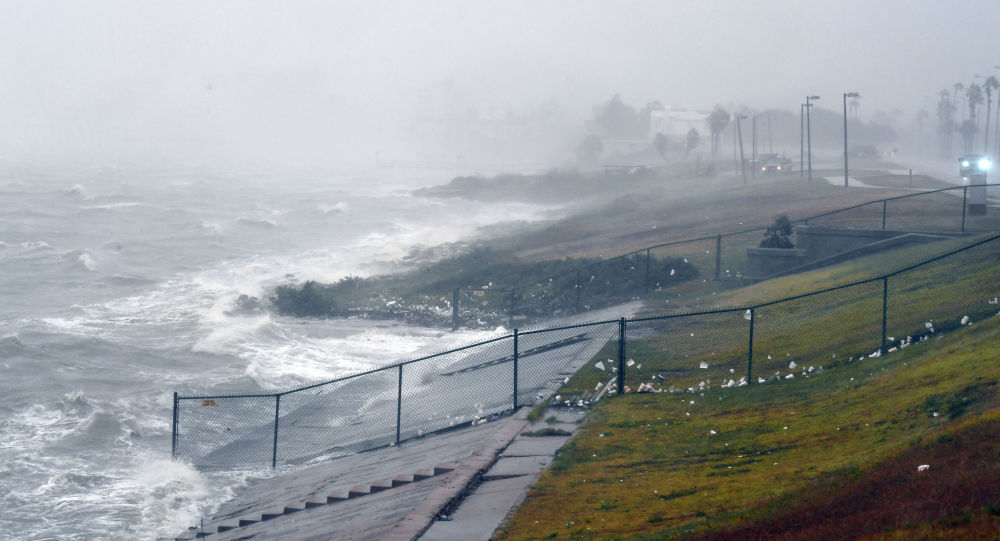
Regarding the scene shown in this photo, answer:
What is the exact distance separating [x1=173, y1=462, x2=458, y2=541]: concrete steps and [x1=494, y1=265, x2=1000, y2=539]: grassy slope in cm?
221

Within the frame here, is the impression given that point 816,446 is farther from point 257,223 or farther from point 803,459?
point 257,223

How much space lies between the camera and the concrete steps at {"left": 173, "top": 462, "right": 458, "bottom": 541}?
43.3 feet

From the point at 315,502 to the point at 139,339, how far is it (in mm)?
18122

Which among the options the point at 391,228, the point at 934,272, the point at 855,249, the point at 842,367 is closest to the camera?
the point at 842,367

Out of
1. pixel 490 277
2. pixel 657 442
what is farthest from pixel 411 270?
pixel 657 442

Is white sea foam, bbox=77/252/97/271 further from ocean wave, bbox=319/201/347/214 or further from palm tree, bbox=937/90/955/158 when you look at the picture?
palm tree, bbox=937/90/955/158

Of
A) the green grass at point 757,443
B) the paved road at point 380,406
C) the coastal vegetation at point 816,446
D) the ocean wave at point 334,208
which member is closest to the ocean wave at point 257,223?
the ocean wave at point 334,208

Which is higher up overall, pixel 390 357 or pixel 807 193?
pixel 807 193

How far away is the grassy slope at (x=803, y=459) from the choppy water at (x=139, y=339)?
705cm

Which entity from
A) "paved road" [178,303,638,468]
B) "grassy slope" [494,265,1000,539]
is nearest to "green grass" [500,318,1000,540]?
"grassy slope" [494,265,1000,539]

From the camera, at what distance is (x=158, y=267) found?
4912 cm

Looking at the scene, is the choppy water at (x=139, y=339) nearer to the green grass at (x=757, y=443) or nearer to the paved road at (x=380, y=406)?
the paved road at (x=380, y=406)

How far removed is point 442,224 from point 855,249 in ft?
182

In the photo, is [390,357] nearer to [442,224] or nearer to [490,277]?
[490,277]
